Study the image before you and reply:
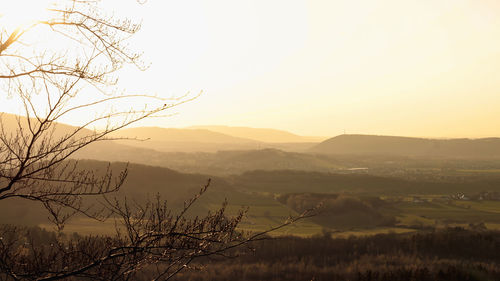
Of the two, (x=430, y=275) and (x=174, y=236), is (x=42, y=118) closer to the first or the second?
(x=174, y=236)

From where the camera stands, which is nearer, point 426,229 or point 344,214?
point 426,229

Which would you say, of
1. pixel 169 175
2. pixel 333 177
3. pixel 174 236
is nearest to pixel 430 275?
pixel 174 236

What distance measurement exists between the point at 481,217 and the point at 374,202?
1784 centimetres

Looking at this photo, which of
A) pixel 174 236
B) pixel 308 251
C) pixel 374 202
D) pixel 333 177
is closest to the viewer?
A: pixel 174 236

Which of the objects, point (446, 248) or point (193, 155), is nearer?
point (446, 248)

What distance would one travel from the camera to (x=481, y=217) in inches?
2457

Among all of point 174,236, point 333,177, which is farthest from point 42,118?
point 333,177

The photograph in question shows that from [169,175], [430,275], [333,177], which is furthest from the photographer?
[333,177]

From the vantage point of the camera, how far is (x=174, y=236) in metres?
6.58

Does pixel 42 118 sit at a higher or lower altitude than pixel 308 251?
higher

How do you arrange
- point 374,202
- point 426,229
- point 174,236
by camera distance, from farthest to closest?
point 374,202 < point 426,229 < point 174,236

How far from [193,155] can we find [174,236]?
18292cm

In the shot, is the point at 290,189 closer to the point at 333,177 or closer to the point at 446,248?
the point at 333,177

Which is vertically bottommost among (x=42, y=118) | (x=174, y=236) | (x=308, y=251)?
(x=308, y=251)
